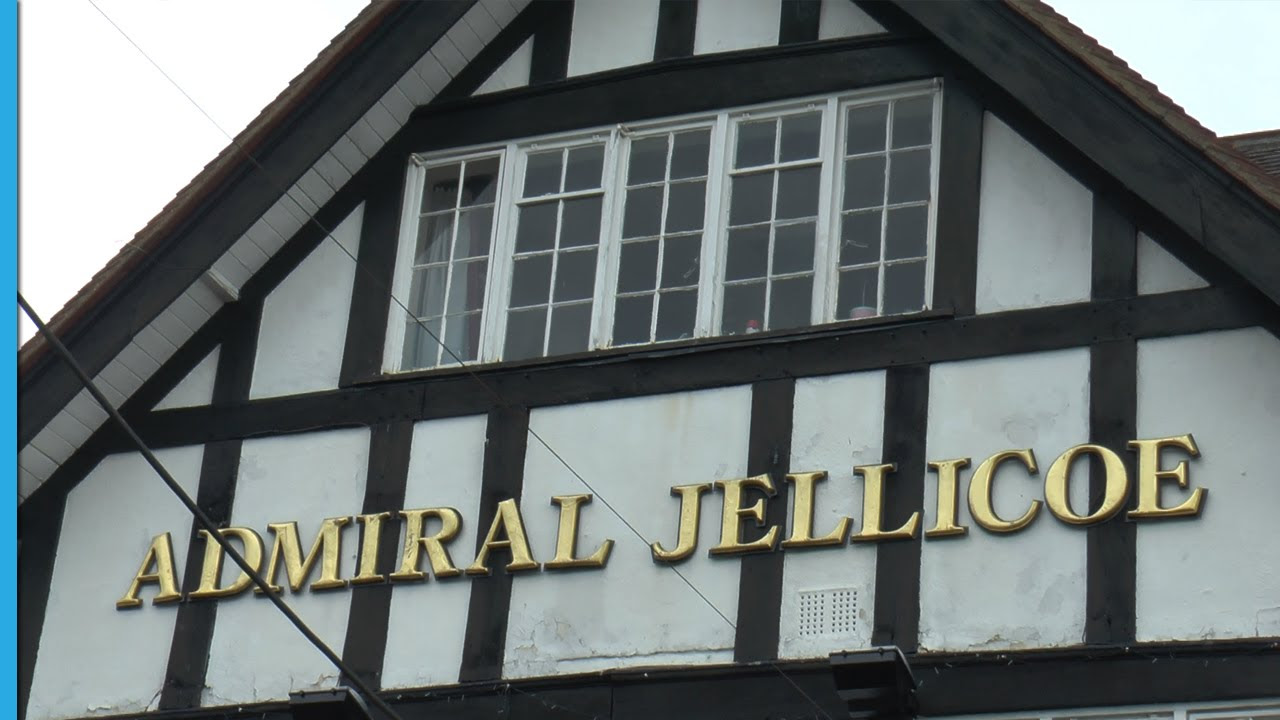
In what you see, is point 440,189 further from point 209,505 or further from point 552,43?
point 209,505

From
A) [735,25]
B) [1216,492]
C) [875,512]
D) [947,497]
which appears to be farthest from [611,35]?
[1216,492]

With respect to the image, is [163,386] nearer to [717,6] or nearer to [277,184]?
[277,184]

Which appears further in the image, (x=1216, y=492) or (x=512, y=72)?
(x=512, y=72)

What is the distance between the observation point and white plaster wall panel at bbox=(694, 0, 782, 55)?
13.9 meters

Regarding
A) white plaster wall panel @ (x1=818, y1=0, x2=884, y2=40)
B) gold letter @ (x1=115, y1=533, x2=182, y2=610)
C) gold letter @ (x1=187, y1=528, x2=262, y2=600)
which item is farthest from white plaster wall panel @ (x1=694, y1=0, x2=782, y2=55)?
gold letter @ (x1=115, y1=533, x2=182, y2=610)

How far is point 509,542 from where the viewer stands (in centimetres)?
1286

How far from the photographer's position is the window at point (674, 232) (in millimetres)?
13016

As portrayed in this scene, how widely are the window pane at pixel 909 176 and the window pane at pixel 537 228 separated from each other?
2091 mm

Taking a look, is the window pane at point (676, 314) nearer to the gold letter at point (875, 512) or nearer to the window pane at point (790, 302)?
the window pane at point (790, 302)

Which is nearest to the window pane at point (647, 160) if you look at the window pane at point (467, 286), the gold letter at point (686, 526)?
the window pane at point (467, 286)

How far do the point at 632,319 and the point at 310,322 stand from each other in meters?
2.11

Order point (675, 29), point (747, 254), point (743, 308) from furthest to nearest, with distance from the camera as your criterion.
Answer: point (675, 29) < point (747, 254) < point (743, 308)

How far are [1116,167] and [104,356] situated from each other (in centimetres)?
609

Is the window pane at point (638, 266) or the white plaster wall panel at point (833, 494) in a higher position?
the window pane at point (638, 266)
